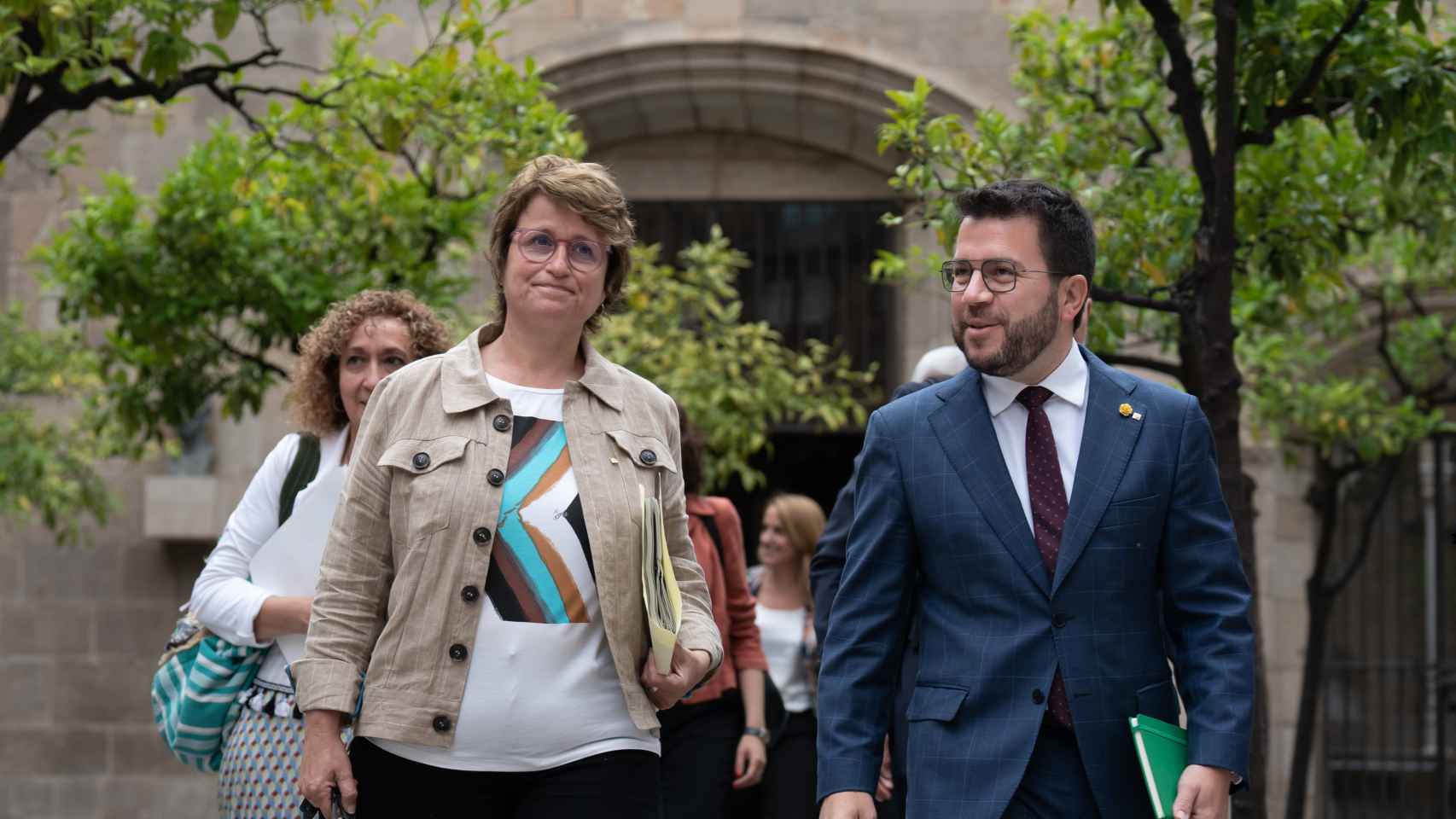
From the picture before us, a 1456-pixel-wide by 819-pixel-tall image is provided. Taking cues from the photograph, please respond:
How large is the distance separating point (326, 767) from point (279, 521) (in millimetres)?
1303

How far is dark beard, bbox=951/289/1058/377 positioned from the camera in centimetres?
340

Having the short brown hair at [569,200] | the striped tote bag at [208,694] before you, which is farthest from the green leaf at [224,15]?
the short brown hair at [569,200]

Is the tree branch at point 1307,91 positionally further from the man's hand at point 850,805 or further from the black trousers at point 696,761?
the man's hand at point 850,805

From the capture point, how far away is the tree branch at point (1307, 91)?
552cm

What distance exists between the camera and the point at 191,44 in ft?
20.9

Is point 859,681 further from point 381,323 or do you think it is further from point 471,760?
point 381,323

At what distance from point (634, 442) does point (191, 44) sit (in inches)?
143

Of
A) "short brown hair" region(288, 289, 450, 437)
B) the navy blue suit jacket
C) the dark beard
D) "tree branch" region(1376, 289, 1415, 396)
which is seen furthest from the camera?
"tree branch" region(1376, 289, 1415, 396)

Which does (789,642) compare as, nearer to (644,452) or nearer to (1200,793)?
(644,452)

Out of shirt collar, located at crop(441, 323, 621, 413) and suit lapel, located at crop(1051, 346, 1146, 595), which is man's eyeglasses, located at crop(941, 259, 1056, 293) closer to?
suit lapel, located at crop(1051, 346, 1146, 595)

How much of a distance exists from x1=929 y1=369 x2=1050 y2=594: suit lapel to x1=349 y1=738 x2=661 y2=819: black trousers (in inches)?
32.0

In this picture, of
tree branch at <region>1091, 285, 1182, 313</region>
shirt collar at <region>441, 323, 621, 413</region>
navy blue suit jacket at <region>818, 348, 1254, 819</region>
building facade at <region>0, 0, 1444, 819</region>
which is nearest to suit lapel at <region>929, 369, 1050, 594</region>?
navy blue suit jacket at <region>818, 348, 1254, 819</region>

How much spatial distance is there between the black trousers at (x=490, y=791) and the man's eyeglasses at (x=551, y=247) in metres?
0.92

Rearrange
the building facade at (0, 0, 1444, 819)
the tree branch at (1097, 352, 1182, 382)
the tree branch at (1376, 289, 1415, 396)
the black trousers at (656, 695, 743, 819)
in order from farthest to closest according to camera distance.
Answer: the building facade at (0, 0, 1444, 819), the tree branch at (1376, 289, 1415, 396), the tree branch at (1097, 352, 1182, 382), the black trousers at (656, 695, 743, 819)
